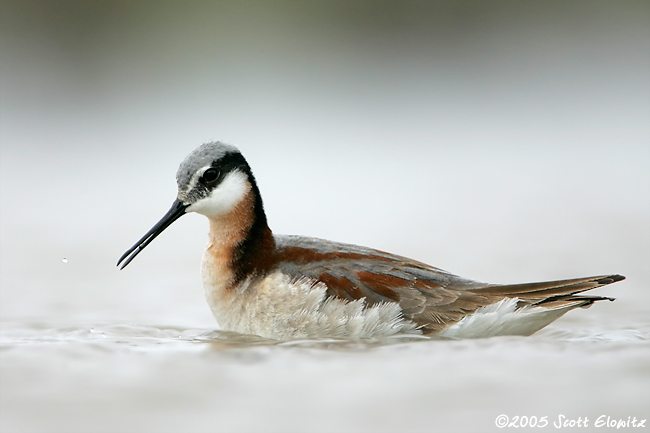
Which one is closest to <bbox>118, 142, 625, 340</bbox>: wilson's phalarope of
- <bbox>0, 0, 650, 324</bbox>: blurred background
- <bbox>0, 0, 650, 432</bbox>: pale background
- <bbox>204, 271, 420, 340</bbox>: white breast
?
<bbox>204, 271, 420, 340</bbox>: white breast

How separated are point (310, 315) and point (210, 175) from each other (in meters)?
1.25

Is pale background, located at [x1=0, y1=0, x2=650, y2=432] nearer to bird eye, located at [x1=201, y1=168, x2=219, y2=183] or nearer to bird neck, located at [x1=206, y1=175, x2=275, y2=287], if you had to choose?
bird neck, located at [x1=206, y1=175, x2=275, y2=287]

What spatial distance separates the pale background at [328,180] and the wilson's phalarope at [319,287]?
361mm

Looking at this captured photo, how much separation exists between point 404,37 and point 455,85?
302 centimetres

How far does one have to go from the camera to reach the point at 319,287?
560cm

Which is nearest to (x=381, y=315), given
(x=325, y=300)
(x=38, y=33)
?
(x=325, y=300)

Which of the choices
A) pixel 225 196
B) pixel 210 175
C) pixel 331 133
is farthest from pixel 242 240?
pixel 331 133

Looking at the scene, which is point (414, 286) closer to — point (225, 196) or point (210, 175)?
point (225, 196)

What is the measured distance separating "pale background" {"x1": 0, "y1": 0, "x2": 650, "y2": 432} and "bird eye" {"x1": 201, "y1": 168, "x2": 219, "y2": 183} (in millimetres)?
1079

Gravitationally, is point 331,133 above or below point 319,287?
above

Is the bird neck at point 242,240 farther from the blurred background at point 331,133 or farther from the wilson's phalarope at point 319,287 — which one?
the blurred background at point 331,133

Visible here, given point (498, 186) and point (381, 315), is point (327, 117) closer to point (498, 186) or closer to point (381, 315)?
point (498, 186)

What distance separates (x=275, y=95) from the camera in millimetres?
19359

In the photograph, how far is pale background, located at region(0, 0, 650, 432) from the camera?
4.29 m
